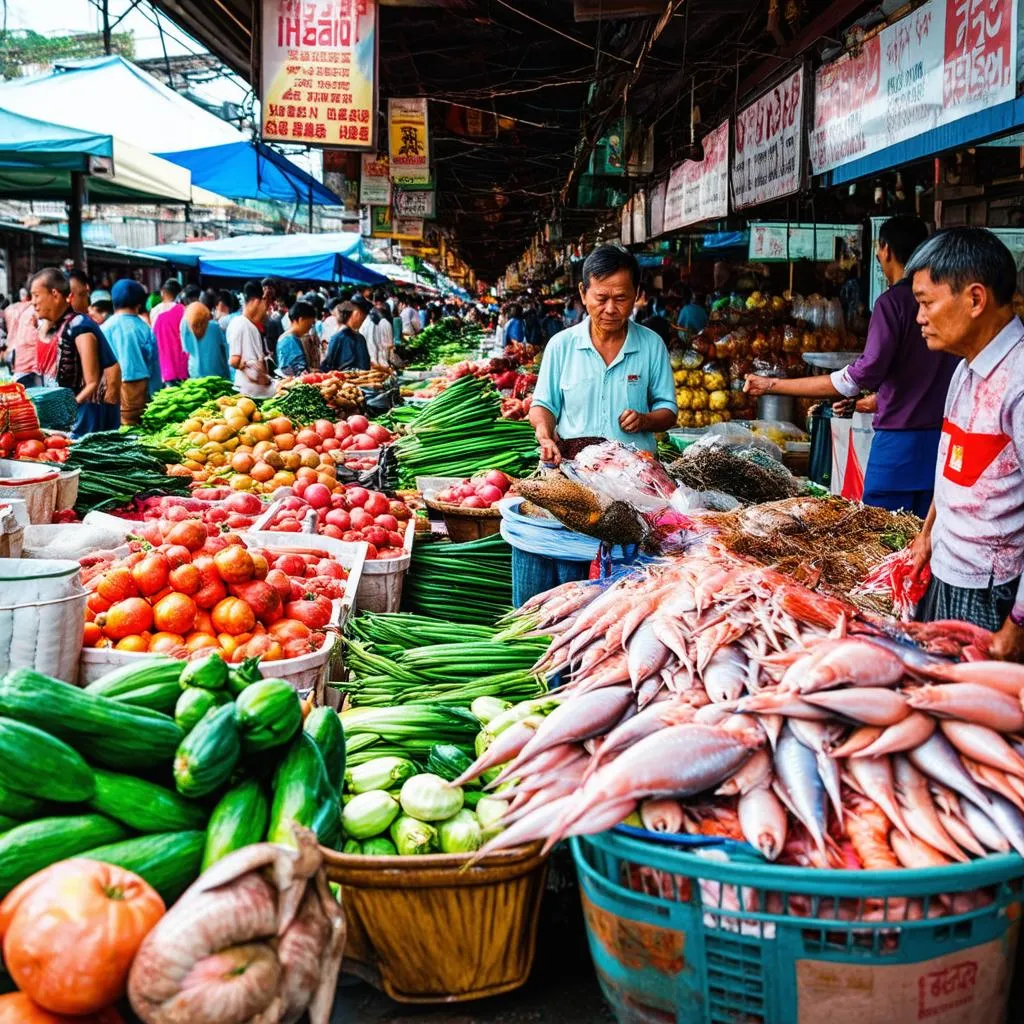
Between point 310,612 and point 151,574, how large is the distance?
1.96 feet

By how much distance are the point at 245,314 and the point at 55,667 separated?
8999 millimetres

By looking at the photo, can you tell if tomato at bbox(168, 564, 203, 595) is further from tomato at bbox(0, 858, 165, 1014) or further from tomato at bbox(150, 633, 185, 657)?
tomato at bbox(0, 858, 165, 1014)

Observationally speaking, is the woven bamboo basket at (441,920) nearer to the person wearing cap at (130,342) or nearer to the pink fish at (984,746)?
the pink fish at (984,746)

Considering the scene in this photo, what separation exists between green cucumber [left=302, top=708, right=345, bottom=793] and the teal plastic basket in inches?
30.9

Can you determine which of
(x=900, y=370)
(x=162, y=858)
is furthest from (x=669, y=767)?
(x=900, y=370)

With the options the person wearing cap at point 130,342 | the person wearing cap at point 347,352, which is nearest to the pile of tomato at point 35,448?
the person wearing cap at point 130,342

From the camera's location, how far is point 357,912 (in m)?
2.37

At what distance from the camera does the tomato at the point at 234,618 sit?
144 inches

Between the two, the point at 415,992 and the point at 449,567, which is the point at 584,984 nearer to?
the point at 415,992

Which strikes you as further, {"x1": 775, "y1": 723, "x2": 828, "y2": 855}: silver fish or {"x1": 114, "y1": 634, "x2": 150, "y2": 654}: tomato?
→ {"x1": 114, "y1": 634, "x2": 150, "y2": 654}: tomato

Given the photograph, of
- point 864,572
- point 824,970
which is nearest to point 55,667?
point 824,970

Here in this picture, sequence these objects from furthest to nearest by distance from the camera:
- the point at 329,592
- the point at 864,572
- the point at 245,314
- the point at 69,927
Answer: the point at 245,314 < the point at 329,592 < the point at 864,572 < the point at 69,927

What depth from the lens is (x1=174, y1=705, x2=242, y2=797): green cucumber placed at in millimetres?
2047

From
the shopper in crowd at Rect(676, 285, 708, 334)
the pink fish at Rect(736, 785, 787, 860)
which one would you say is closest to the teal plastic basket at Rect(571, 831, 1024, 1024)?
the pink fish at Rect(736, 785, 787, 860)
